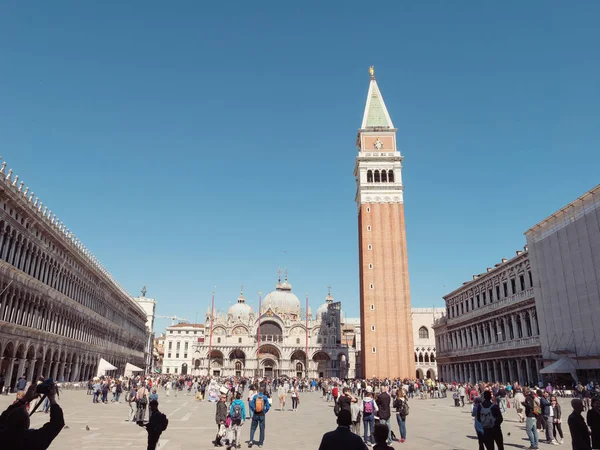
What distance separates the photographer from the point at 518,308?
43.4 metres

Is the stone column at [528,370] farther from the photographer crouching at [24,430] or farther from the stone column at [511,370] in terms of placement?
the photographer crouching at [24,430]

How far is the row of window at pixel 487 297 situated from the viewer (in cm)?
4400

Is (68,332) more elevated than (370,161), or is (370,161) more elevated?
(370,161)

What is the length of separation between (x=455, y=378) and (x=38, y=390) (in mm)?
63109

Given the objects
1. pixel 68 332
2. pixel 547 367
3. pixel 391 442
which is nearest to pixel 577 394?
pixel 547 367

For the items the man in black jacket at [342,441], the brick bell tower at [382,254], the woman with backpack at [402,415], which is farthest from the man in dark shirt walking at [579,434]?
the brick bell tower at [382,254]

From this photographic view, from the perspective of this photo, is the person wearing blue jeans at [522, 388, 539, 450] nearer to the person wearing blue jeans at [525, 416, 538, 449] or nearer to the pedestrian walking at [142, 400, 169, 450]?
the person wearing blue jeans at [525, 416, 538, 449]

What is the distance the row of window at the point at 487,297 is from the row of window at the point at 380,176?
1828cm

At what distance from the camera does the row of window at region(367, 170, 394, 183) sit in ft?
210

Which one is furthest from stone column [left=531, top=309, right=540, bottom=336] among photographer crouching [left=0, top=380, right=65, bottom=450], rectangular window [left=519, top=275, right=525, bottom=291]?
photographer crouching [left=0, top=380, right=65, bottom=450]

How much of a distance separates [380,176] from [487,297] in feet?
70.5

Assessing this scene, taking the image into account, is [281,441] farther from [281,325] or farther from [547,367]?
[281,325]

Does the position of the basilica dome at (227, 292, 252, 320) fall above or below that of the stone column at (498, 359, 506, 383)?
above

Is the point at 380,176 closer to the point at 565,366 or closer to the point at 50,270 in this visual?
the point at 565,366
